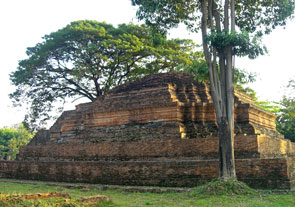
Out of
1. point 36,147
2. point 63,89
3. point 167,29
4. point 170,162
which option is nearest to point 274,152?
point 170,162

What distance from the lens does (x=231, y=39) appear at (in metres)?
7.96

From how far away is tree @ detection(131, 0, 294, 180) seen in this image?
791 cm

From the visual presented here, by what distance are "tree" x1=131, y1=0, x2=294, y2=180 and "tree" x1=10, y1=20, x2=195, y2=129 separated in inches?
365

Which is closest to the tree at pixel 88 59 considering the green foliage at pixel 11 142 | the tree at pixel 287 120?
the tree at pixel 287 120

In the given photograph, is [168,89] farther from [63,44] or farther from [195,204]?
[63,44]

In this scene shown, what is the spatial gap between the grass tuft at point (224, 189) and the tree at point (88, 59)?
12424 millimetres

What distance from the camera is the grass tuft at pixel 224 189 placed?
732 centimetres

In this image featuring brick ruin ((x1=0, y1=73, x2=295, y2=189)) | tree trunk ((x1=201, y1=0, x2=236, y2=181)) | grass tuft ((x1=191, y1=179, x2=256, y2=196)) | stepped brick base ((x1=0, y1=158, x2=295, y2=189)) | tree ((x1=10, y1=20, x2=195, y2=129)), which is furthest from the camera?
tree ((x1=10, y1=20, x2=195, y2=129))

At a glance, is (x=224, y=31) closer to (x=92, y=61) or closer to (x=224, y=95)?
(x=224, y=95)

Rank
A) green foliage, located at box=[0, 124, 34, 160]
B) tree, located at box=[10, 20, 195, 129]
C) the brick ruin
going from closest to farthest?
the brick ruin, tree, located at box=[10, 20, 195, 129], green foliage, located at box=[0, 124, 34, 160]

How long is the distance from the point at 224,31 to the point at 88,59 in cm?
1240

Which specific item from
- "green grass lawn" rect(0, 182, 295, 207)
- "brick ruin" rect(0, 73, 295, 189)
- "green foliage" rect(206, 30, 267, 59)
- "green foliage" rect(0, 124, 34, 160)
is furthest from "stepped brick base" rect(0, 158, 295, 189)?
"green foliage" rect(0, 124, 34, 160)

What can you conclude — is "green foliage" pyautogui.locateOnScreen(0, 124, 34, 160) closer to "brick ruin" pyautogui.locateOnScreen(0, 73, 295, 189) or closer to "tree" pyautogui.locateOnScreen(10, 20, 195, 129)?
"tree" pyautogui.locateOnScreen(10, 20, 195, 129)

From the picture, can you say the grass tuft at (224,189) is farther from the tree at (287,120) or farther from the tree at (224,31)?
the tree at (287,120)
